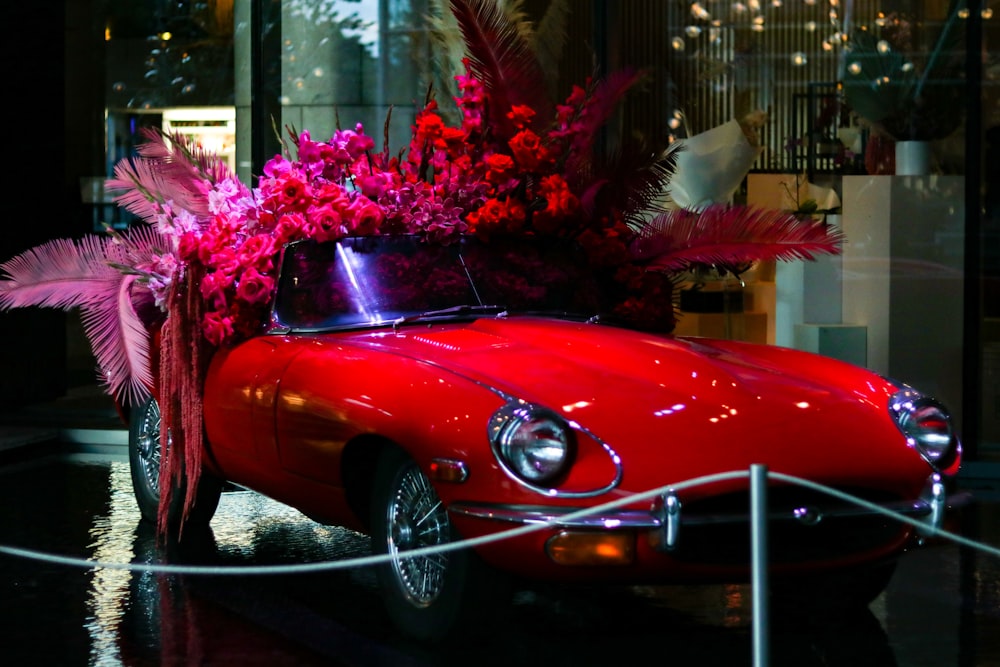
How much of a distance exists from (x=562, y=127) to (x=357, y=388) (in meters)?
2.04

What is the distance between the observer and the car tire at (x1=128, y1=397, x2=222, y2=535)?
23.0ft

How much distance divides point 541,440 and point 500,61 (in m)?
2.70

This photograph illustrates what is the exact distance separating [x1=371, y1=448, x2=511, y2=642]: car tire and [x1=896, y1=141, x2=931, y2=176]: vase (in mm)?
5110

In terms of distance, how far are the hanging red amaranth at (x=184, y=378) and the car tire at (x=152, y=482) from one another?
1.80ft

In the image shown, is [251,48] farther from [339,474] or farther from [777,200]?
[339,474]

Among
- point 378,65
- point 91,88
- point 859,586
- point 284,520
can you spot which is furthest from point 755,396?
point 91,88

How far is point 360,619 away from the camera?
546cm

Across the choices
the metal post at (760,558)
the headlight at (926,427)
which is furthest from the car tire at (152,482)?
the metal post at (760,558)

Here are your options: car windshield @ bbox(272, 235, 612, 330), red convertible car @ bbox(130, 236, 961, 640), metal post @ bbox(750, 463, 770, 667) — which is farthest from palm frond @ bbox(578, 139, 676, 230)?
metal post @ bbox(750, 463, 770, 667)

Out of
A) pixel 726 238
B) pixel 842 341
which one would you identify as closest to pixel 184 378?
pixel 726 238

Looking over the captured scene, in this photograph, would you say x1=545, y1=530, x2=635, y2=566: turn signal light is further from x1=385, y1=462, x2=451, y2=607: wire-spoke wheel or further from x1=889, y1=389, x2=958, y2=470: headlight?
x1=889, y1=389, x2=958, y2=470: headlight

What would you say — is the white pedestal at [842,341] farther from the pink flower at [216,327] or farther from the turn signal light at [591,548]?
the turn signal light at [591,548]

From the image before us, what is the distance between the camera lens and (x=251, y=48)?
10.3 m

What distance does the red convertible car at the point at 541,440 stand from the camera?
4.50m
